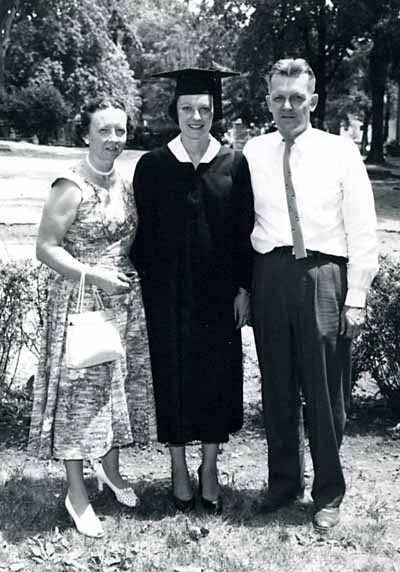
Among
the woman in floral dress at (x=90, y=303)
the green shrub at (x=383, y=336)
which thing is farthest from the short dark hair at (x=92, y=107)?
the green shrub at (x=383, y=336)

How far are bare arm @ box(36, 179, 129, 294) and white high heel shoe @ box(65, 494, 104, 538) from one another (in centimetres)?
110

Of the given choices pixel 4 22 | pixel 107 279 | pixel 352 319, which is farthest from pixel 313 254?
pixel 4 22

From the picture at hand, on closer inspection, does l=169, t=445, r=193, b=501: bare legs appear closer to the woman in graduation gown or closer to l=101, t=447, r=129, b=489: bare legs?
the woman in graduation gown

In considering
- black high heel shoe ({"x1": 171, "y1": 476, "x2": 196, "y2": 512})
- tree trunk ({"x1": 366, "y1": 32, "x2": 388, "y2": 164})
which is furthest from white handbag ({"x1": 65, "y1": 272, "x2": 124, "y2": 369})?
tree trunk ({"x1": 366, "y1": 32, "x2": 388, "y2": 164})

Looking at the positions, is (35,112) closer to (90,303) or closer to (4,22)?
(4,22)

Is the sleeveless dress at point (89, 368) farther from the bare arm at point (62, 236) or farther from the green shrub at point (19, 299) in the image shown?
the green shrub at point (19, 299)

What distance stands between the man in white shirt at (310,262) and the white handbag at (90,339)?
2.38 ft

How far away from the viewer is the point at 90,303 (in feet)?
11.8

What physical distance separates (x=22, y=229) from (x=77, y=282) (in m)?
7.37

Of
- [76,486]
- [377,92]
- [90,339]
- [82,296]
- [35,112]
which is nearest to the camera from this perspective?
[90,339]

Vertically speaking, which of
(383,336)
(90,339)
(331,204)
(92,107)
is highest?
(92,107)

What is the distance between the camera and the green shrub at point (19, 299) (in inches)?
189

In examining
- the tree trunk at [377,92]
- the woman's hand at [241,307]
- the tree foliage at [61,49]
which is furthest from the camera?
the tree foliage at [61,49]

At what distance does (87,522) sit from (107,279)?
1.18 meters
